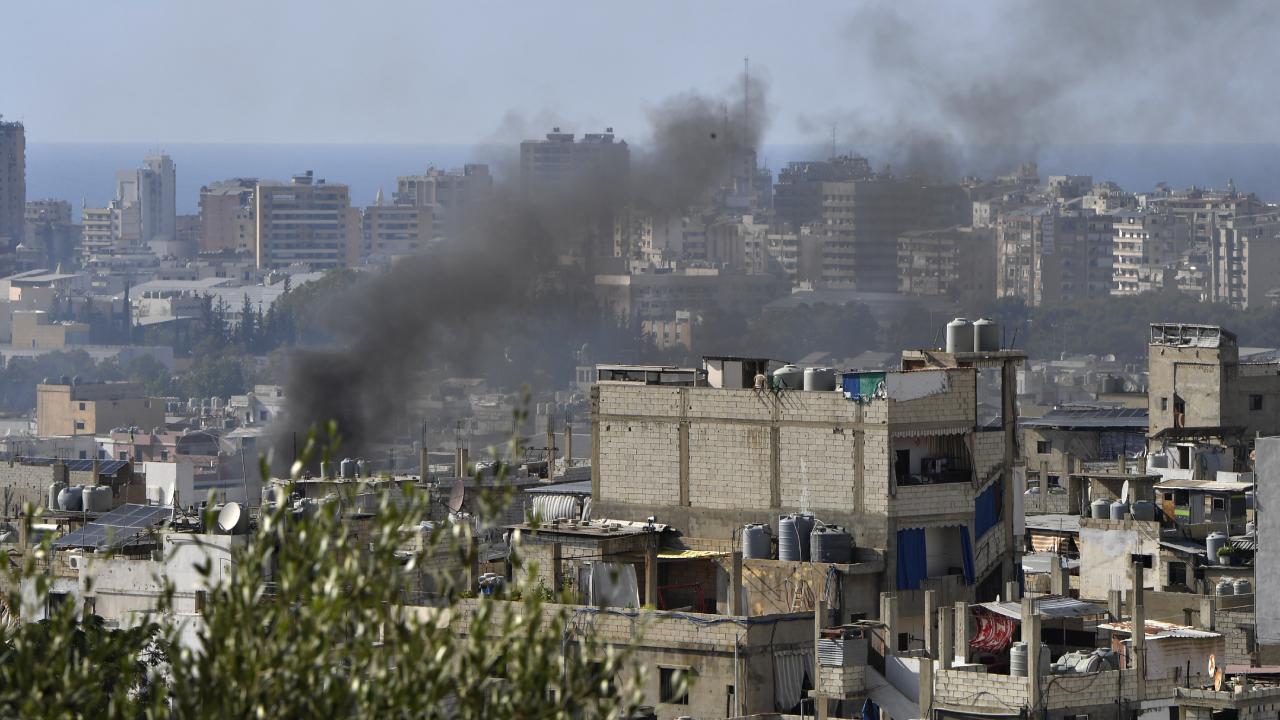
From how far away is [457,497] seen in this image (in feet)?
143

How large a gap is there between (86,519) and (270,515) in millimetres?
24862

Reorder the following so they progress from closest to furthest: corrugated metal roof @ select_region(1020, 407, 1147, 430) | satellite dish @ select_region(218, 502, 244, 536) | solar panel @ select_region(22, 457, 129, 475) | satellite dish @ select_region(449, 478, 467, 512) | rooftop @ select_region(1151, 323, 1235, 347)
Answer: satellite dish @ select_region(218, 502, 244, 536) → satellite dish @ select_region(449, 478, 467, 512) → solar panel @ select_region(22, 457, 129, 475) → rooftop @ select_region(1151, 323, 1235, 347) → corrugated metal roof @ select_region(1020, 407, 1147, 430)

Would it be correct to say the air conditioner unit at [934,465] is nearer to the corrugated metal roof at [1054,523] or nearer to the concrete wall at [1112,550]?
the concrete wall at [1112,550]

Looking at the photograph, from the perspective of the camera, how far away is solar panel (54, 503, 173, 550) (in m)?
36.9

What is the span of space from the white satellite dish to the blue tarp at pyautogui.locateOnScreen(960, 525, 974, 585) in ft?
21.7

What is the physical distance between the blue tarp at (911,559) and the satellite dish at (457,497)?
10.4 m

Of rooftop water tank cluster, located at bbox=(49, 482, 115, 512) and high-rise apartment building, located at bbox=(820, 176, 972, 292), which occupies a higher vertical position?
high-rise apartment building, located at bbox=(820, 176, 972, 292)

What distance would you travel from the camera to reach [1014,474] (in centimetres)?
3503

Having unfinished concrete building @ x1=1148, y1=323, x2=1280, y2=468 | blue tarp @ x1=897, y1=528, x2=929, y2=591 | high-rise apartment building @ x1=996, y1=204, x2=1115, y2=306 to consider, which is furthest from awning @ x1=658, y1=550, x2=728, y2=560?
high-rise apartment building @ x1=996, y1=204, x2=1115, y2=306

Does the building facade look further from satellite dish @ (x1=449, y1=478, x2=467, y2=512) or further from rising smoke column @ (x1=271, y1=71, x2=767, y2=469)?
satellite dish @ (x1=449, y1=478, x2=467, y2=512)

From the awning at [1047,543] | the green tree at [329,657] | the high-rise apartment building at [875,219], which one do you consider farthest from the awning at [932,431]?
the high-rise apartment building at [875,219]

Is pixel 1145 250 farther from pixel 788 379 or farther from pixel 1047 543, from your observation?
pixel 788 379

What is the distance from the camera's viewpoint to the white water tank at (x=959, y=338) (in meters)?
35.7

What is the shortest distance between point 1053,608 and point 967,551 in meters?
3.29
